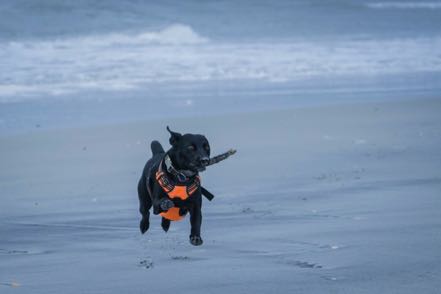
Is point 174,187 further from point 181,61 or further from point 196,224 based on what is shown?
point 181,61

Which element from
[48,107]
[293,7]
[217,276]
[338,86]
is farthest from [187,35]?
[217,276]

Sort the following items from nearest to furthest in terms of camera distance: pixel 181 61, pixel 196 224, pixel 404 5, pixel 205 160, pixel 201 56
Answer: pixel 205 160 → pixel 196 224 → pixel 181 61 → pixel 201 56 → pixel 404 5

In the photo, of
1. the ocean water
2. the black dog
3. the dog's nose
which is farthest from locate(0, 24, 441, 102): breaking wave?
the dog's nose

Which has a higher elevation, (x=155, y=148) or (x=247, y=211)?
(x=155, y=148)

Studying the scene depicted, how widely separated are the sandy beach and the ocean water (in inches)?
85.2

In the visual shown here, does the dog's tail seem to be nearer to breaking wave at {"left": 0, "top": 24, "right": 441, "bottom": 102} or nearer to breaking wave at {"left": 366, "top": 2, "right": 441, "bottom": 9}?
breaking wave at {"left": 0, "top": 24, "right": 441, "bottom": 102}

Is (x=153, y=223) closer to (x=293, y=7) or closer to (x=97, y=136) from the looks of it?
(x=97, y=136)

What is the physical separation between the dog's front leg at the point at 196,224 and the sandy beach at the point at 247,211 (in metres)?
0.12

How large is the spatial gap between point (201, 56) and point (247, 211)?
1559 cm

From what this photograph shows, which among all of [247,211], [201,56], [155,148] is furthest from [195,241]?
[201,56]

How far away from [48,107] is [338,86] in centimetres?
496

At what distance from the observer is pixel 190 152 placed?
17.6 feet

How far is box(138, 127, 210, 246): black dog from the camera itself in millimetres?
5371

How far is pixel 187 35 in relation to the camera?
2889 cm
